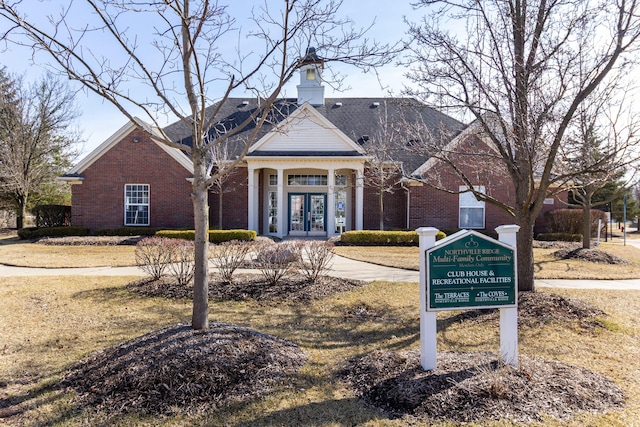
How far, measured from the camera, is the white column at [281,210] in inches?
800

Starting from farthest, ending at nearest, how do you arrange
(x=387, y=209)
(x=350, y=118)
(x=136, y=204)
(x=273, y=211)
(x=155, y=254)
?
(x=350, y=118) < (x=273, y=211) < (x=387, y=209) < (x=136, y=204) < (x=155, y=254)

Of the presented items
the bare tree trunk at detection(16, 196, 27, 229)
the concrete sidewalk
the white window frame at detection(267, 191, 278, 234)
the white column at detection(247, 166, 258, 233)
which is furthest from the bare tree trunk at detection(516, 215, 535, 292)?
the bare tree trunk at detection(16, 196, 27, 229)

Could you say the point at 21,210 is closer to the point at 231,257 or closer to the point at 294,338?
the point at 231,257

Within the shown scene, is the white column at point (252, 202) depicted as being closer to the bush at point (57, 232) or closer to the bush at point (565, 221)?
the bush at point (57, 232)

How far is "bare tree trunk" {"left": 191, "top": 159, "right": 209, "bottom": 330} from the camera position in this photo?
4863mm

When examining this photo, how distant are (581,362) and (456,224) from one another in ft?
52.2

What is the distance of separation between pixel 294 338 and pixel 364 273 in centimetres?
531

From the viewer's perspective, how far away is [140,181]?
816 inches

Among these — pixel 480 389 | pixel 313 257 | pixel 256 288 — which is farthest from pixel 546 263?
pixel 480 389

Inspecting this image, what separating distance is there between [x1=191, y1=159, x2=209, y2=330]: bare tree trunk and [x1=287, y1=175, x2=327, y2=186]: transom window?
1705 centimetres

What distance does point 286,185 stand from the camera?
71.6 ft

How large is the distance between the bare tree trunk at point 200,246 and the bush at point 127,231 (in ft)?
52.0

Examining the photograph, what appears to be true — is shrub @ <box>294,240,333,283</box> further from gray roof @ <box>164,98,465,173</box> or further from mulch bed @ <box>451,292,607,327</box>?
gray roof @ <box>164,98,465,173</box>

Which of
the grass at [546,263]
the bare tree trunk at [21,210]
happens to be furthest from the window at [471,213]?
the bare tree trunk at [21,210]
